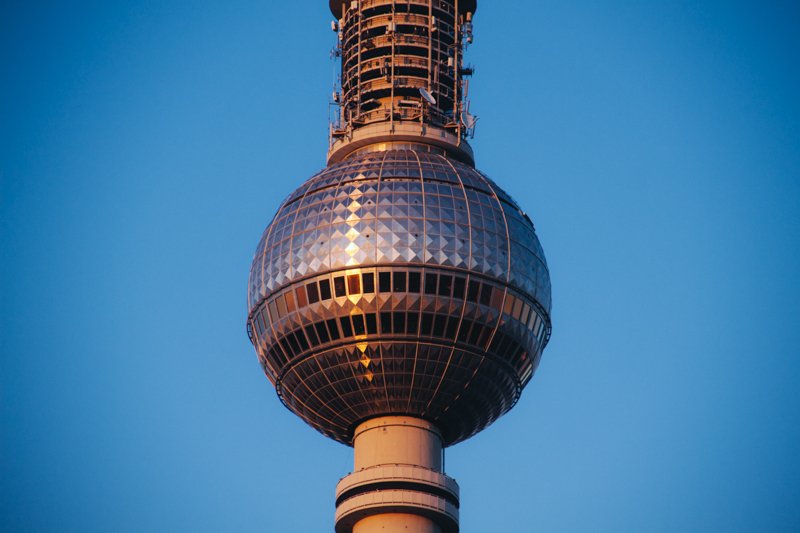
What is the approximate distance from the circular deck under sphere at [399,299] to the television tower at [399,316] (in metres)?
0.08

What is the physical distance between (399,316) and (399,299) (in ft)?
3.00

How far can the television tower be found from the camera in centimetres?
8331

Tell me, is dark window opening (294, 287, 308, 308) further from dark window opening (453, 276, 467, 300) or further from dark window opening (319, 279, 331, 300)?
dark window opening (453, 276, 467, 300)

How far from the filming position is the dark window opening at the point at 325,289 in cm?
8375

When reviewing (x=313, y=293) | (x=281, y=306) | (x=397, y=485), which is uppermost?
(x=281, y=306)

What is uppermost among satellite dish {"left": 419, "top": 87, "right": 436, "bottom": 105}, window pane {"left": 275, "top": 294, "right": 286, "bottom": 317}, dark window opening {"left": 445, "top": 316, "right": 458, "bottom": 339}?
satellite dish {"left": 419, "top": 87, "right": 436, "bottom": 105}

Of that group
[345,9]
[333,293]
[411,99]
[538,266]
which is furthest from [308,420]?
[345,9]

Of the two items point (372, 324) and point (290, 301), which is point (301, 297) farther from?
point (372, 324)

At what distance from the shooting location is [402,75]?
9819 cm

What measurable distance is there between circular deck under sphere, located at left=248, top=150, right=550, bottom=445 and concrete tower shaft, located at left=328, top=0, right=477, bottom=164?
6.26 metres

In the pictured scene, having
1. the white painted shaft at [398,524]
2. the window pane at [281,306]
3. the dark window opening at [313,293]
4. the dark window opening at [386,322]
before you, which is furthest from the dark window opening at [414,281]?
the white painted shaft at [398,524]

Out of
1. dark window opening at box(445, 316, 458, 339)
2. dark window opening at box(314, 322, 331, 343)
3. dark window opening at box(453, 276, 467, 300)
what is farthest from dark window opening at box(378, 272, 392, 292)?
dark window opening at box(314, 322, 331, 343)

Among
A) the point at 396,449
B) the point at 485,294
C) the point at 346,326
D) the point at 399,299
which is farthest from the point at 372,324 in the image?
the point at 396,449

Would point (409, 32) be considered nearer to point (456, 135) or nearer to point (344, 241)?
point (456, 135)
